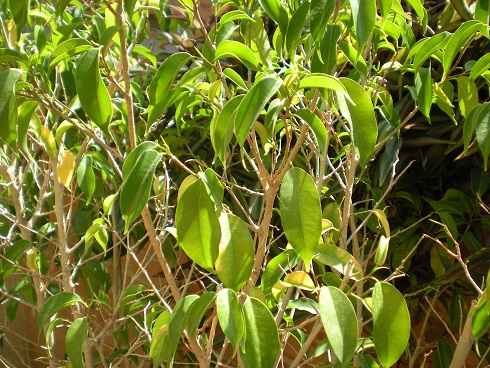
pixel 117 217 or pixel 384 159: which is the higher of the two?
pixel 384 159

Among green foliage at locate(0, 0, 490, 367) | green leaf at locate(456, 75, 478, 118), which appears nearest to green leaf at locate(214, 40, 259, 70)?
green foliage at locate(0, 0, 490, 367)

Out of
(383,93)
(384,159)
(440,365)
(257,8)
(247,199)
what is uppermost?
(257,8)

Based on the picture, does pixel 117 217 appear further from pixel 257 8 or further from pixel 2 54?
pixel 2 54

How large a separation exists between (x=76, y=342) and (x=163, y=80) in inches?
18.1

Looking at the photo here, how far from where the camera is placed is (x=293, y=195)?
691mm

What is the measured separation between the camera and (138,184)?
0.72 meters

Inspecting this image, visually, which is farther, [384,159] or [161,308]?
[384,159]

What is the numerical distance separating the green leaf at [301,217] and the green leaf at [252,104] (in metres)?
0.08

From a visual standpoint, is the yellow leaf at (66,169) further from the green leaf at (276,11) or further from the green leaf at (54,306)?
the green leaf at (276,11)

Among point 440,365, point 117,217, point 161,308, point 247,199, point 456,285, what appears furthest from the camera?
point 117,217

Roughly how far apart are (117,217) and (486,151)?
1.19 meters

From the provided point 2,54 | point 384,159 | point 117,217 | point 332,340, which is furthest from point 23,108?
point 117,217

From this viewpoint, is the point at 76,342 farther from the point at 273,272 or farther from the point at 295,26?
the point at 295,26

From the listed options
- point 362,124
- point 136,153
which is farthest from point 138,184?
point 362,124
